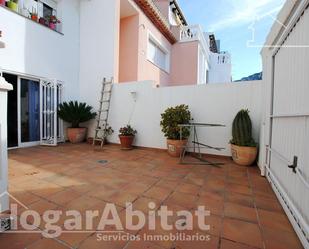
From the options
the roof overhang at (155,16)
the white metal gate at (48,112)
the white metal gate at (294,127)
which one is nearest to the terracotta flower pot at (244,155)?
the white metal gate at (294,127)

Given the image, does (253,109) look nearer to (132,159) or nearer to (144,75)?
(132,159)

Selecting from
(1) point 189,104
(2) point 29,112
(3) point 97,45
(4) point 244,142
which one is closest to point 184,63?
(3) point 97,45

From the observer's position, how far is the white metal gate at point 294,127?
162cm

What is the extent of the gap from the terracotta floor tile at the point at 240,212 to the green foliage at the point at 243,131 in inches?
72.8

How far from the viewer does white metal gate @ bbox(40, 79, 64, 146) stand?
535 centimetres

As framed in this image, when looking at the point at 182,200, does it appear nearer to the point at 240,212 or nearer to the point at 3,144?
the point at 240,212

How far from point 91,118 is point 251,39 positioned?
498 centimetres

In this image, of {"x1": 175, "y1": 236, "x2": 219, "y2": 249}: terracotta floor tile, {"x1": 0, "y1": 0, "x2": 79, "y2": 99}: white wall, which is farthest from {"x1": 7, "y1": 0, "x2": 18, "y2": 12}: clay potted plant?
{"x1": 175, "y1": 236, "x2": 219, "y2": 249}: terracotta floor tile

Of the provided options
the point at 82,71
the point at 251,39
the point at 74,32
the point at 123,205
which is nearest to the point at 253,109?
the point at 251,39

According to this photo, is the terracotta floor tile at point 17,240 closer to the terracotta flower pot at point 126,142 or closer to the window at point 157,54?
the terracotta flower pot at point 126,142

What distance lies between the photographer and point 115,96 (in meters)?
5.78

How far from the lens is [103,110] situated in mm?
5977

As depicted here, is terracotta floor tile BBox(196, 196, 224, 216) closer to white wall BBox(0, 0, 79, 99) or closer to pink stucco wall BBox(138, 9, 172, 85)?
white wall BBox(0, 0, 79, 99)

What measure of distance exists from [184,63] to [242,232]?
9013mm
